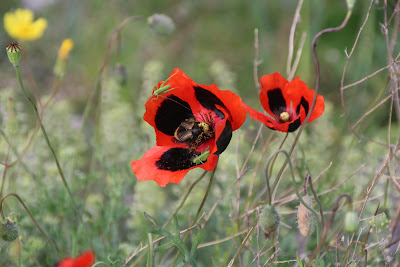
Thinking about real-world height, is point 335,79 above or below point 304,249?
above

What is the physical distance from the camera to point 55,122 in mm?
1893

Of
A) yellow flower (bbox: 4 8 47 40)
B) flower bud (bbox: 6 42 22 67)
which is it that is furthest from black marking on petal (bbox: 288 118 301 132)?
yellow flower (bbox: 4 8 47 40)

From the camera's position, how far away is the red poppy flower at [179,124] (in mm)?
981

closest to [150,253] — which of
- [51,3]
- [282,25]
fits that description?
[282,25]

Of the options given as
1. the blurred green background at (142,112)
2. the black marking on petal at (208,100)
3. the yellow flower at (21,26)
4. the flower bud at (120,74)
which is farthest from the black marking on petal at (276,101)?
the yellow flower at (21,26)

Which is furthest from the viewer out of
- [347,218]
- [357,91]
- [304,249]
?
[357,91]

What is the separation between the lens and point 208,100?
3.34ft

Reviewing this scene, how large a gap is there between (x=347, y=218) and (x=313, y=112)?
0.74ft

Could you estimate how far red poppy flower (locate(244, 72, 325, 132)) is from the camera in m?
0.94

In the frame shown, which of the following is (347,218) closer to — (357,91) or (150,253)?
(150,253)

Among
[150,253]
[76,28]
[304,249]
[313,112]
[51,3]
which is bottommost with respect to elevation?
[304,249]

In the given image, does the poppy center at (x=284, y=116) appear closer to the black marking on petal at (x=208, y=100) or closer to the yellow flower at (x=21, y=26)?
the black marking on petal at (x=208, y=100)

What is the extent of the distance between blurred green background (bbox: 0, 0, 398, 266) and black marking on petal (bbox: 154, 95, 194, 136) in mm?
248

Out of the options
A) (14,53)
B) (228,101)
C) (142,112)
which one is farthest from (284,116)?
(142,112)
